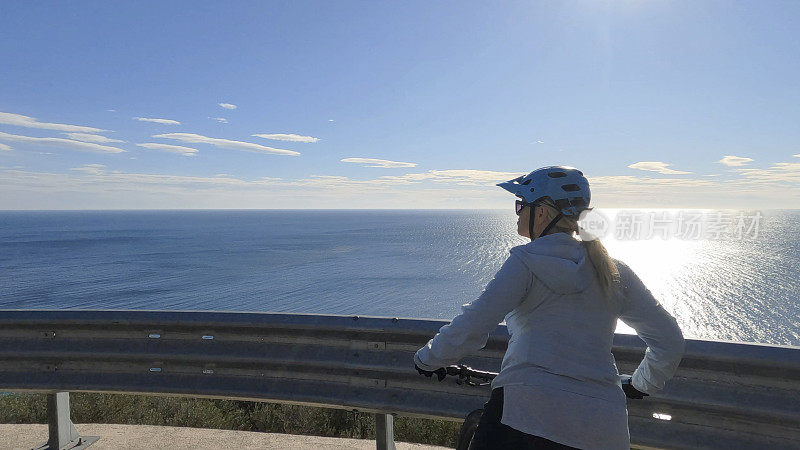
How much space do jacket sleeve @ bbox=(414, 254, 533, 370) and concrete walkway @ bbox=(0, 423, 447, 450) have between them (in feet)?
8.15

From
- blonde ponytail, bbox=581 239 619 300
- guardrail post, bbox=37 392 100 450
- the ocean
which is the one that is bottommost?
the ocean

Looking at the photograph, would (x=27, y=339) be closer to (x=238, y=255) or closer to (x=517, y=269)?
(x=517, y=269)

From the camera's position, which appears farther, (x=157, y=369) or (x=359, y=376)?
(x=157, y=369)

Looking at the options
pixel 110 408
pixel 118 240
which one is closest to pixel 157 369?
pixel 110 408

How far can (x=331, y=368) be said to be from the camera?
336 cm

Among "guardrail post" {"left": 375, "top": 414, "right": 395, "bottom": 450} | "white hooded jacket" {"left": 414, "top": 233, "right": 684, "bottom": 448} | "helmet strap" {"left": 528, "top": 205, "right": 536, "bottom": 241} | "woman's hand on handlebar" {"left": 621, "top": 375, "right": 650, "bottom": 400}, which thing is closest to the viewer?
"white hooded jacket" {"left": 414, "top": 233, "right": 684, "bottom": 448}

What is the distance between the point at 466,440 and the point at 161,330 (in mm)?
2453

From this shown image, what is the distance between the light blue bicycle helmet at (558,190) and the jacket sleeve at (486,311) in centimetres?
31

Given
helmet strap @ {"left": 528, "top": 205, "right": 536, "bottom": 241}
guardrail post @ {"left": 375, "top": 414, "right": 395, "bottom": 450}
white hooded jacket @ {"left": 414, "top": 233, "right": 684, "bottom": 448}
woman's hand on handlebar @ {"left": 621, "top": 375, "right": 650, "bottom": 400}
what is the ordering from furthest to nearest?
guardrail post @ {"left": 375, "top": 414, "right": 395, "bottom": 450} < woman's hand on handlebar @ {"left": 621, "top": 375, "right": 650, "bottom": 400} < helmet strap @ {"left": 528, "top": 205, "right": 536, "bottom": 241} < white hooded jacket @ {"left": 414, "top": 233, "right": 684, "bottom": 448}

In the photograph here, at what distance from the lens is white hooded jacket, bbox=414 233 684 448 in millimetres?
1662

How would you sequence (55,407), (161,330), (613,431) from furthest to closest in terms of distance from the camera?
(55,407), (161,330), (613,431)

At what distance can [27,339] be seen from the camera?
385 centimetres
